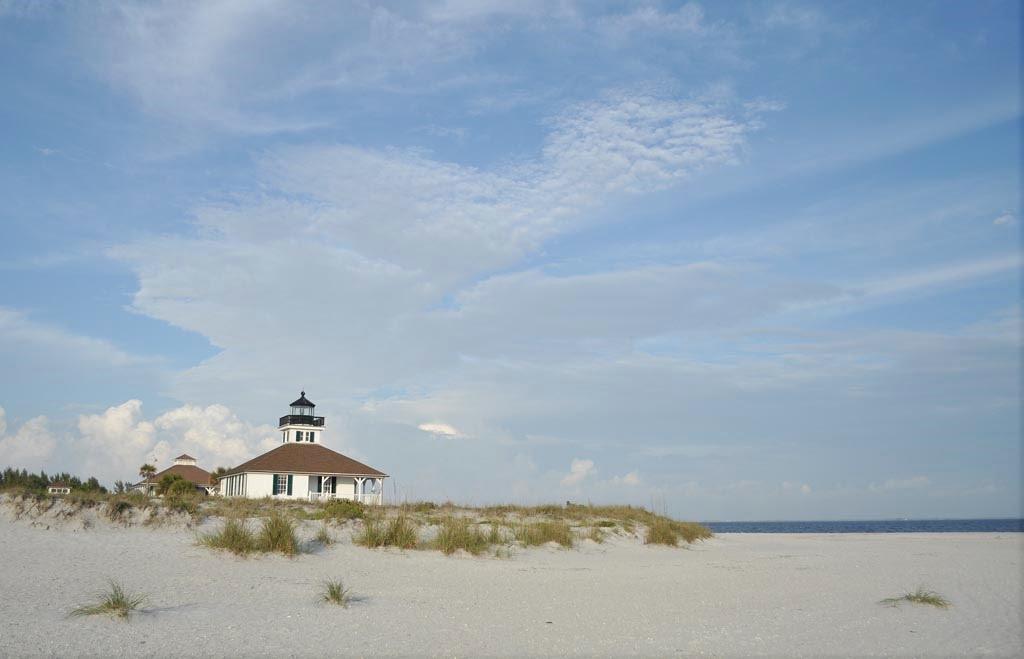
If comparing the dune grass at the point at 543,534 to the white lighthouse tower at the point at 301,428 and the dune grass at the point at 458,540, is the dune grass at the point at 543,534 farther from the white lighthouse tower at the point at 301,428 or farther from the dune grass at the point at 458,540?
the white lighthouse tower at the point at 301,428

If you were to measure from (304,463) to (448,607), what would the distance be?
29686 millimetres

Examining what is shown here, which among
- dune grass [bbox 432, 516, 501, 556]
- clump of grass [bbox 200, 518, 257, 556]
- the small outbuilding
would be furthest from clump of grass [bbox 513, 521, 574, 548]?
the small outbuilding

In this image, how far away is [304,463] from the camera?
37.6 metres

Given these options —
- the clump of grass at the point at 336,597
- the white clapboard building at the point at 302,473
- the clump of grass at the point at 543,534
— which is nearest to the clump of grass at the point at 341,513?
the clump of grass at the point at 543,534

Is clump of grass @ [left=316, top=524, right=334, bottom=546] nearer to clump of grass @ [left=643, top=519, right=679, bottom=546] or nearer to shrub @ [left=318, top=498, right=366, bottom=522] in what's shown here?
shrub @ [left=318, top=498, right=366, bottom=522]

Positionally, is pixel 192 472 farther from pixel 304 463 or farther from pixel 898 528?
pixel 898 528

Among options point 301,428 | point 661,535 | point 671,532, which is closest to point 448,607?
point 661,535

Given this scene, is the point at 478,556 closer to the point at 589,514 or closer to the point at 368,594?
the point at 368,594

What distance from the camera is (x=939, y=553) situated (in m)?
22.1

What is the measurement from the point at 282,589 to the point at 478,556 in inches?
216

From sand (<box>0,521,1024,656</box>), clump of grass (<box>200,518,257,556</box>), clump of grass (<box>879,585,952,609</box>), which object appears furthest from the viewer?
clump of grass (<box>200,518,257,556</box>)

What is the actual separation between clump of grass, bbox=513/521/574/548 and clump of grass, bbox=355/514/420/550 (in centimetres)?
357

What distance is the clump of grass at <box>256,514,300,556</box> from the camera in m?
12.0

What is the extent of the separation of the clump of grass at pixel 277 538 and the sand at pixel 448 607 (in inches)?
8.7
